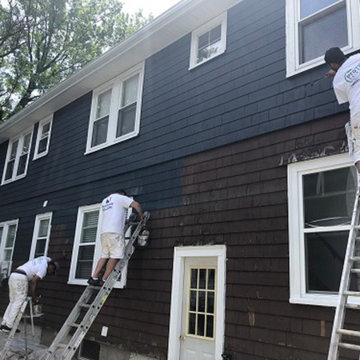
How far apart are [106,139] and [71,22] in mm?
16574

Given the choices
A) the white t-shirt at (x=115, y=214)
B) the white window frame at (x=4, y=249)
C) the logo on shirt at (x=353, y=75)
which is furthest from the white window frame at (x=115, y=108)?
the logo on shirt at (x=353, y=75)

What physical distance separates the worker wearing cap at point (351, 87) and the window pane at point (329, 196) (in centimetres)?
81

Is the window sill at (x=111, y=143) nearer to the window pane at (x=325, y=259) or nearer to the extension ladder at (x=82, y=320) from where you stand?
the extension ladder at (x=82, y=320)

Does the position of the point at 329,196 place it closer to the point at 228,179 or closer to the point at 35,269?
the point at 228,179

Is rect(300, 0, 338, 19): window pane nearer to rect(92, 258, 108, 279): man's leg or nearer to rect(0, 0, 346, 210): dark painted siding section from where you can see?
rect(0, 0, 346, 210): dark painted siding section

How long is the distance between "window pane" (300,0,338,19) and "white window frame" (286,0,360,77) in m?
0.06

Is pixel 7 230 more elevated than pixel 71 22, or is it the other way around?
pixel 71 22

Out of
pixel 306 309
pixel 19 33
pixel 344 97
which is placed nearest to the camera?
pixel 344 97

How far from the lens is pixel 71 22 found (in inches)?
880

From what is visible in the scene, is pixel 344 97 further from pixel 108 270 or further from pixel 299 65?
pixel 108 270

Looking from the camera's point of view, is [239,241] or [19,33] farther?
[19,33]

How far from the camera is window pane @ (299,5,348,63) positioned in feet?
17.0

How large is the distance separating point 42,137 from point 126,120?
4130 millimetres

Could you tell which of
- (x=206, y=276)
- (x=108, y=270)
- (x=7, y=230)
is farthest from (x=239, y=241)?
(x=7, y=230)
